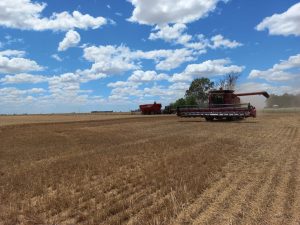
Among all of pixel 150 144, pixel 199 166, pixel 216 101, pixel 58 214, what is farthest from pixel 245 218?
pixel 216 101

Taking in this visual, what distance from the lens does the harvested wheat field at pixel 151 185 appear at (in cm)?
735

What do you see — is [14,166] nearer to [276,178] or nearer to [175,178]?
[175,178]

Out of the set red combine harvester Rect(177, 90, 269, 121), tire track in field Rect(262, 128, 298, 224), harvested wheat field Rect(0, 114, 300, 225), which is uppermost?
red combine harvester Rect(177, 90, 269, 121)

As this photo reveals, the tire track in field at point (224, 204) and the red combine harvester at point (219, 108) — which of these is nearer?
the tire track in field at point (224, 204)

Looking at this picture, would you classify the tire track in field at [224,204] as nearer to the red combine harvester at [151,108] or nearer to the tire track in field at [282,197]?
the tire track in field at [282,197]

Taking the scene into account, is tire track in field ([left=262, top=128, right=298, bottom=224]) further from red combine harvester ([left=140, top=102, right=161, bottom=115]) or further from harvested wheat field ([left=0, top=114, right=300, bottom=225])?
red combine harvester ([left=140, top=102, right=161, bottom=115])

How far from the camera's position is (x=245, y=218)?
708 centimetres

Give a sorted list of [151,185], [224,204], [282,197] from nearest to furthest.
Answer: [224,204], [282,197], [151,185]

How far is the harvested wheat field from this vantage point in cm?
735

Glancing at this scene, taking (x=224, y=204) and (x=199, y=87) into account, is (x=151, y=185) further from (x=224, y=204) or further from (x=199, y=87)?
(x=199, y=87)

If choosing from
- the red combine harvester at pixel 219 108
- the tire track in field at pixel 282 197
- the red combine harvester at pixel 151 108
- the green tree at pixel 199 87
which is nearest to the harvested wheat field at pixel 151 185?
the tire track in field at pixel 282 197

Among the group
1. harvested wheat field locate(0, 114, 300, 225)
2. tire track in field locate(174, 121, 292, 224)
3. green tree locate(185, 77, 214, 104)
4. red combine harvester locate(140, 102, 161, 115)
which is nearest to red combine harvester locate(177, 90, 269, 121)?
harvested wheat field locate(0, 114, 300, 225)

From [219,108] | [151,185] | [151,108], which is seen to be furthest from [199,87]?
[151,185]

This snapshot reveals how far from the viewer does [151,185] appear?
984 cm
